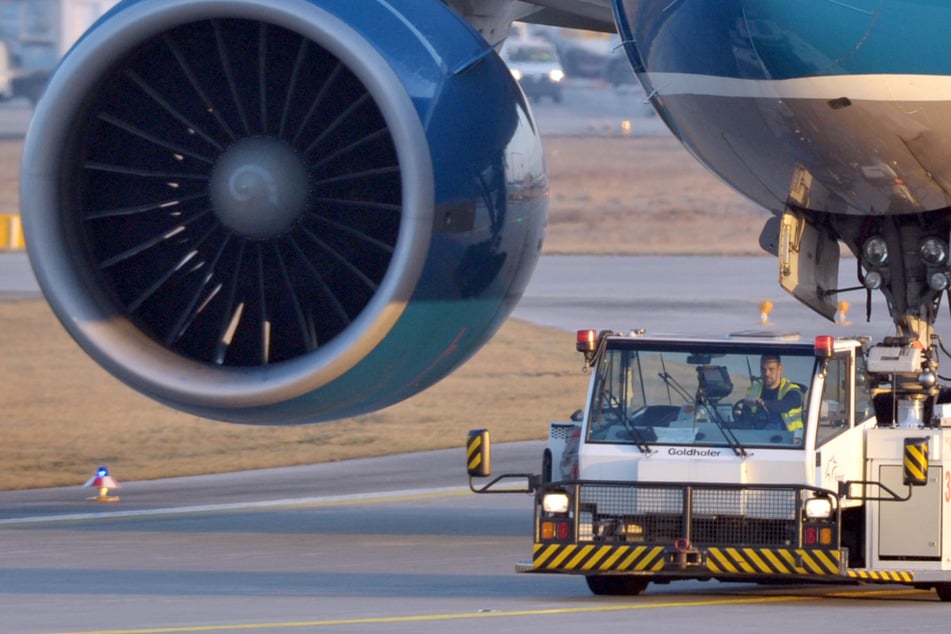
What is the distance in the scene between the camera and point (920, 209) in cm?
1098

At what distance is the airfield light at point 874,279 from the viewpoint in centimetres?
1163

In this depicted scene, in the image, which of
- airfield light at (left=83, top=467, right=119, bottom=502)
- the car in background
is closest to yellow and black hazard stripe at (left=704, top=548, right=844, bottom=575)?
airfield light at (left=83, top=467, right=119, bottom=502)

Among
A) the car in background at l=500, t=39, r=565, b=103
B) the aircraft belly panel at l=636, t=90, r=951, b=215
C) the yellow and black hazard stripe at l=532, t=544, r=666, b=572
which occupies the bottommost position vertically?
the yellow and black hazard stripe at l=532, t=544, r=666, b=572

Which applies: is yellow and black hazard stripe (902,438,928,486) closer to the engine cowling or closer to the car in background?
the engine cowling

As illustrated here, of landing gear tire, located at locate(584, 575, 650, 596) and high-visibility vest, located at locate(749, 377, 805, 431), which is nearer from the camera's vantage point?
high-visibility vest, located at locate(749, 377, 805, 431)

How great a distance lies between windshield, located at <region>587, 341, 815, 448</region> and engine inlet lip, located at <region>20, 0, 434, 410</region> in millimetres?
1241

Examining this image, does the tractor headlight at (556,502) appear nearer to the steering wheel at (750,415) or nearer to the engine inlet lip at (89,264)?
the steering wheel at (750,415)

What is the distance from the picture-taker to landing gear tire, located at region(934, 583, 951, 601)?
1059cm

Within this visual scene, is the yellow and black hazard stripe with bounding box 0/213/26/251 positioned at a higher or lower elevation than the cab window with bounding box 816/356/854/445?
higher

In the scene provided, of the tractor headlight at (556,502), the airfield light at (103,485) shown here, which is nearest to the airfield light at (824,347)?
the tractor headlight at (556,502)

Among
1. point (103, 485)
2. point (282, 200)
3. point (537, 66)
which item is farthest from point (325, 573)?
point (537, 66)

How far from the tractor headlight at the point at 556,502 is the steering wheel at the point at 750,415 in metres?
0.91

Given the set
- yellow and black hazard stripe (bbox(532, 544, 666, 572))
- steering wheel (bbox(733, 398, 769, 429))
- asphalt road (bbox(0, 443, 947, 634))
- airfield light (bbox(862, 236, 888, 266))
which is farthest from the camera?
airfield light (bbox(862, 236, 888, 266))

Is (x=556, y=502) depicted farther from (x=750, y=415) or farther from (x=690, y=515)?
(x=750, y=415)
